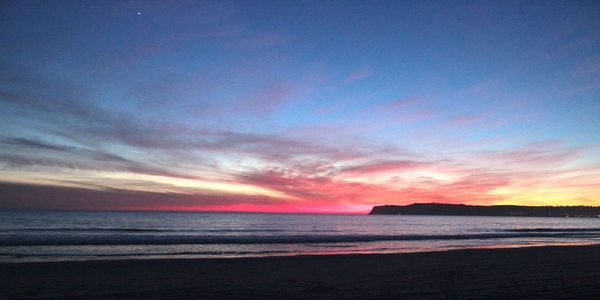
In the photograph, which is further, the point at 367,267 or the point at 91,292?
the point at 367,267

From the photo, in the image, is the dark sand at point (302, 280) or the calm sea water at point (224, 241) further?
the calm sea water at point (224, 241)

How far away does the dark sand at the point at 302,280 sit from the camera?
9.87 metres

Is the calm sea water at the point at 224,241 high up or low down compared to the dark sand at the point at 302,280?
down

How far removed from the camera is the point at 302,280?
12.1 m

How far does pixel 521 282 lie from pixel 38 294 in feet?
46.1

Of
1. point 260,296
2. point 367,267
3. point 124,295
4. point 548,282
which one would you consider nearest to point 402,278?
point 367,267

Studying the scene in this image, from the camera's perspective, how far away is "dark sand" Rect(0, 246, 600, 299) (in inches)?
389

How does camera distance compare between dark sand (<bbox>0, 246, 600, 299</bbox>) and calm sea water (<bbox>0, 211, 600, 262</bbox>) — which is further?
calm sea water (<bbox>0, 211, 600, 262</bbox>)

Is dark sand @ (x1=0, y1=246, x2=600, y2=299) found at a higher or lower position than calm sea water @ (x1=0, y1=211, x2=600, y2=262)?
higher

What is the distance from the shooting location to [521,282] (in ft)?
37.7

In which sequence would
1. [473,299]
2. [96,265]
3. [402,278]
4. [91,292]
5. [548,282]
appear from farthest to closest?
1. [96,265]
2. [402,278]
3. [548,282]
4. [91,292]
5. [473,299]

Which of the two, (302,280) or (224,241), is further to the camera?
(224,241)

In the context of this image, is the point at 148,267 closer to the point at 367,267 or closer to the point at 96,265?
the point at 96,265

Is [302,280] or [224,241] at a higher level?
[302,280]
